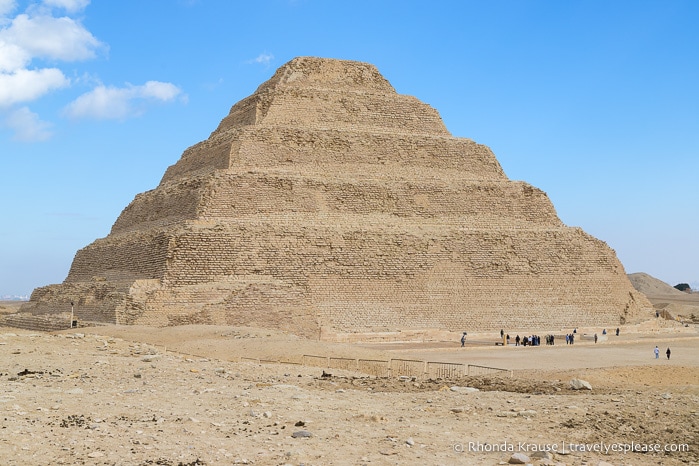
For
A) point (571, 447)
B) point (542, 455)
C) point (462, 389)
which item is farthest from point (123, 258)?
point (542, 455)

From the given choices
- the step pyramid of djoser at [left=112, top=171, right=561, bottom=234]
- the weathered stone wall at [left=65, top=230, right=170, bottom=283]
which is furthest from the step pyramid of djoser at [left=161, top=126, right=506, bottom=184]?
the weathered stone wall at [left=65, top=230, right=170, bottom=283]

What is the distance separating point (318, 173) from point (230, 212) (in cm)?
470

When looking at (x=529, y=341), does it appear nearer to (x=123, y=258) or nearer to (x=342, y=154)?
(x=342, y=154)

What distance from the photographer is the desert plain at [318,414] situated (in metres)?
8.95

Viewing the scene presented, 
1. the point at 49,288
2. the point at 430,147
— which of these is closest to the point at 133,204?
the point at 49,288

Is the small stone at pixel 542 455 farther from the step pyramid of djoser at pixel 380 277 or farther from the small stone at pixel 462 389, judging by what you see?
the step pyramid of djoser at pixel 380 277

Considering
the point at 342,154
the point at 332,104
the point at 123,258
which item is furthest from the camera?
the point at 332,104

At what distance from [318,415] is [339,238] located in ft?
65.9

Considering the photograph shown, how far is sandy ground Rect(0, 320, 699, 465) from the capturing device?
8.96m

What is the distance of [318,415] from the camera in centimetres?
1108

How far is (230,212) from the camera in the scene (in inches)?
1230

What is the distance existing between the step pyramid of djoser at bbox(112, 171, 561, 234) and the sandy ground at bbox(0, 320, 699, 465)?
544 inches

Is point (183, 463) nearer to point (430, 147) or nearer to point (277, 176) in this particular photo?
point (277, 176)

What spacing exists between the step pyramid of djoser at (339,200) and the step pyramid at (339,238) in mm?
65
